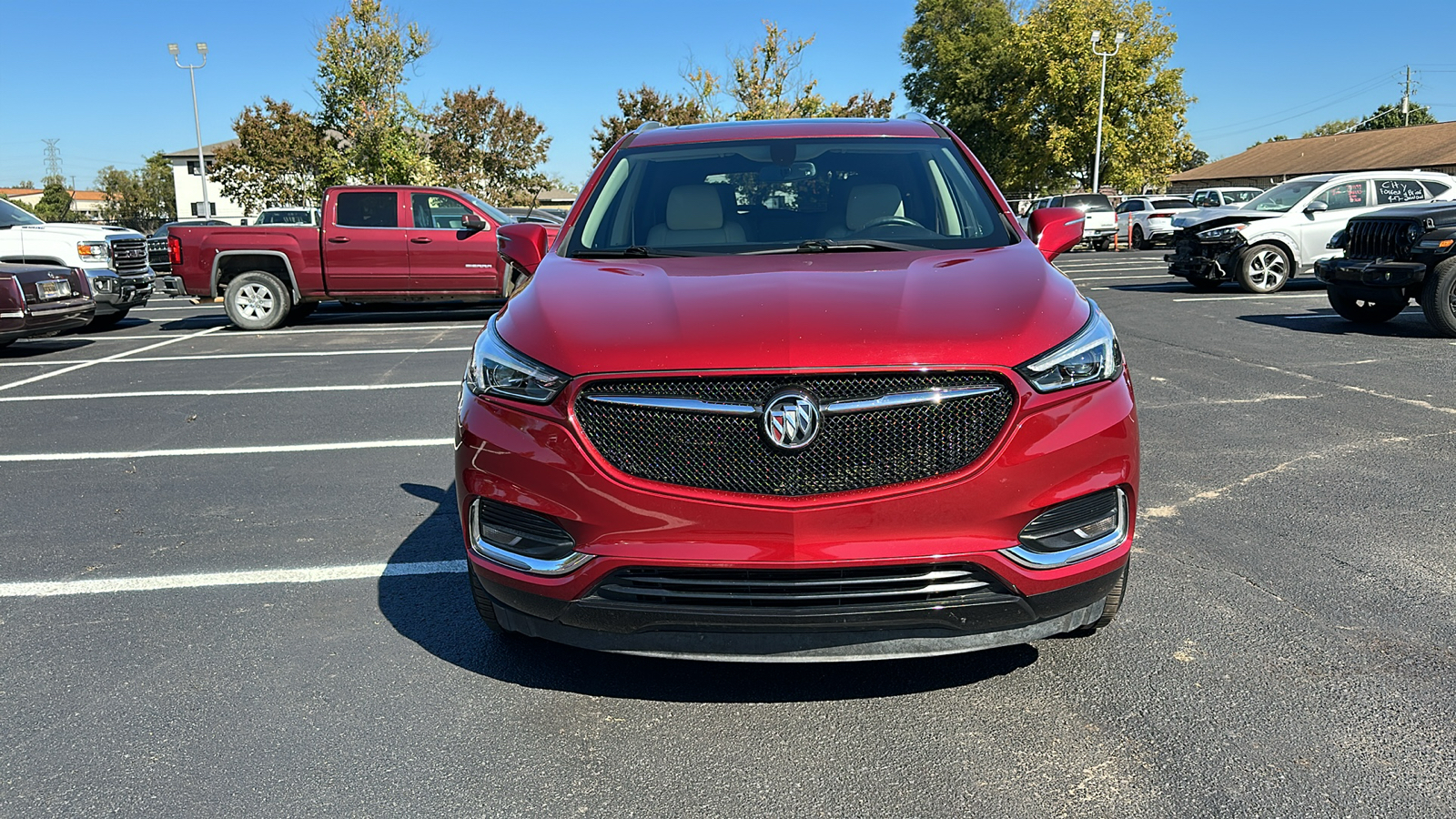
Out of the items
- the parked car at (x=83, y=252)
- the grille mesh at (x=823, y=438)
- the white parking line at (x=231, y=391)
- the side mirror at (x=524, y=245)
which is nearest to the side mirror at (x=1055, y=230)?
the grille mesh at (x=823, y=438)

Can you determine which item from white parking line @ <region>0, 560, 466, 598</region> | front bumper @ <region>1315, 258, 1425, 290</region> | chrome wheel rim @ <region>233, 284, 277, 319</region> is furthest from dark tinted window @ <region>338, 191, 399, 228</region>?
front bumper @ <region>1315, 258, 1425, 290</region>

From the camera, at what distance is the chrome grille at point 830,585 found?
2670 millimetres

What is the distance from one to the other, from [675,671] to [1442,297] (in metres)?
10.00

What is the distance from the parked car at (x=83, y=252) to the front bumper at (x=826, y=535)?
44.2ft

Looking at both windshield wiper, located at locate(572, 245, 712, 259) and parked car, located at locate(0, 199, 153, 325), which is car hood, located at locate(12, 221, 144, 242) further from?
windshield wiper, located at locate(572, 245, 712, 259)

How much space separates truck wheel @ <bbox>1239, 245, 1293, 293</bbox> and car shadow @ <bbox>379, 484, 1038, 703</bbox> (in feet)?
45.2

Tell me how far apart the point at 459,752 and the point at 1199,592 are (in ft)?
8.67

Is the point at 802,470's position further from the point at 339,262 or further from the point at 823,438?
the point at 339,262

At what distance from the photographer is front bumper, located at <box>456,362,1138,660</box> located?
2.66 meters

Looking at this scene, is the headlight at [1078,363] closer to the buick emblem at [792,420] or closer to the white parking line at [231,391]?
the buick emblem at [792,420]

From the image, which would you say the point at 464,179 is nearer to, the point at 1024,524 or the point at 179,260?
the point at 179,260

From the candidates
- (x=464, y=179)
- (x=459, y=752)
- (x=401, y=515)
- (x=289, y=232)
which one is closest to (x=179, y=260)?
(x=289, y=232)

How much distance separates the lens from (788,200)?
4203 millimetres

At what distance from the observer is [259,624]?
3.77 metres
